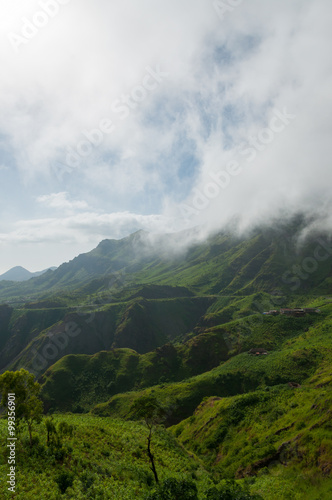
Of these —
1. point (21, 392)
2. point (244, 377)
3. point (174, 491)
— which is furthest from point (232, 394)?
point (21, 392)

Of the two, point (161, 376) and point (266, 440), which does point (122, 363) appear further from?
point (266, 440)

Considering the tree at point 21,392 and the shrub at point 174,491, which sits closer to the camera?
the shrub at point 174,491

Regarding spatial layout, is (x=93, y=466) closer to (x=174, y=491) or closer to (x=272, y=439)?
(x=174, y=491)

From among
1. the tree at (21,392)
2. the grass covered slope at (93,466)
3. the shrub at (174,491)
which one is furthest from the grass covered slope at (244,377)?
the shrub at (174,491)

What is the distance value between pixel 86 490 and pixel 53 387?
11994 centimetres

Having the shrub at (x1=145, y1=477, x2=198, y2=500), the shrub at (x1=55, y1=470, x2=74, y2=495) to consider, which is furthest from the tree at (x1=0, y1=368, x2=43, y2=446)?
the shrub at (x1=145, y1=477, x2=198, y2=500)

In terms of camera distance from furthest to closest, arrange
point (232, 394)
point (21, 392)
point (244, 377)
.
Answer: point (244, 377), point (232, 394), point (21, 392)

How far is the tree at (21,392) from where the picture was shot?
84.8 feet

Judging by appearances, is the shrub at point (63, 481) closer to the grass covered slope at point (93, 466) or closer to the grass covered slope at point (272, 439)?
the grass covered slope at point (93, 466)

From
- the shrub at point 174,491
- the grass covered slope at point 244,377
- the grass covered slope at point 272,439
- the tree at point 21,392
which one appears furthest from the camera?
the grass covered slope at point 244,377

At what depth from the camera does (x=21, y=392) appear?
26516 millimetres

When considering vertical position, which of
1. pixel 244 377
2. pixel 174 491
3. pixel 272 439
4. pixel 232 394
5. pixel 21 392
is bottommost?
pixel 232 394

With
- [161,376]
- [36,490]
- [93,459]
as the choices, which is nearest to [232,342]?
[161,376]

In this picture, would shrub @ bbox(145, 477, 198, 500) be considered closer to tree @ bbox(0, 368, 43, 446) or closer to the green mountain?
the green mountain
